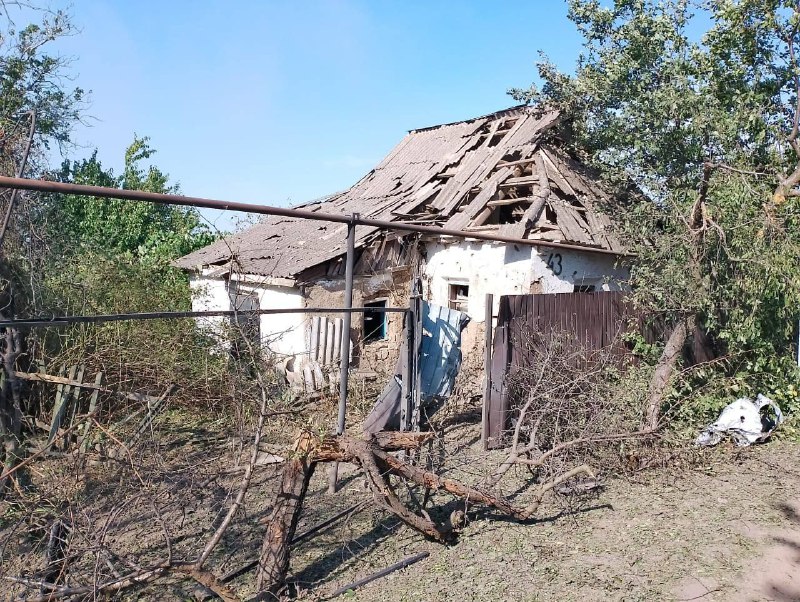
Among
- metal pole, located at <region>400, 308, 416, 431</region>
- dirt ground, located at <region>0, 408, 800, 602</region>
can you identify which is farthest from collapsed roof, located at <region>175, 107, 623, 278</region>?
dirt ground, located at <region>0, 408, 800, 602</region>

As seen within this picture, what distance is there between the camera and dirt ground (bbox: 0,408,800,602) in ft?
13.1

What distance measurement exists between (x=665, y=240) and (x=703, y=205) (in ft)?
2.04

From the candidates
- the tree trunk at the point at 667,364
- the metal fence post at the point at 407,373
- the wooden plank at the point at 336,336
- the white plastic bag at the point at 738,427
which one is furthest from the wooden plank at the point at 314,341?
the white plastic bag at the point at 738,427

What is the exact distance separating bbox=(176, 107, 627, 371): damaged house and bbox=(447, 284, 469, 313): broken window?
0.02m

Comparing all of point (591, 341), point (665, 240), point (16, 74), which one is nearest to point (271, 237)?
point (16, 74)

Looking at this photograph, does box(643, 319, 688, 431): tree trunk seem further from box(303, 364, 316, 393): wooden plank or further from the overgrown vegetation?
box(303, 364, 316, 393): wooden plank

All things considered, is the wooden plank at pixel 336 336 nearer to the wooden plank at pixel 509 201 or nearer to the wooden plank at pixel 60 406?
the wooden plank at pixel 509 201

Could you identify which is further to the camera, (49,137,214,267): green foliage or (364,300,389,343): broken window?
(49,137,214,267): green foliage

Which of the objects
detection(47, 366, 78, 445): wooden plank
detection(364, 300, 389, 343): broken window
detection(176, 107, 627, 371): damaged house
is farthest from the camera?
detection(364, 300, 389, 343): broken window

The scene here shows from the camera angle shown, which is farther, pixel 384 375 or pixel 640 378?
pixel 384 375

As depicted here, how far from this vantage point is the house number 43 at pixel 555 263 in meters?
9.71

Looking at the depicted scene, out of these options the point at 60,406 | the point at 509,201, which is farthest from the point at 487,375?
the point at 60,406

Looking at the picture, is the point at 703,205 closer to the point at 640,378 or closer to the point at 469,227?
the point at 640,378

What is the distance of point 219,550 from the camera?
190 inches
